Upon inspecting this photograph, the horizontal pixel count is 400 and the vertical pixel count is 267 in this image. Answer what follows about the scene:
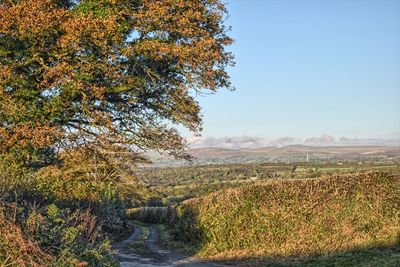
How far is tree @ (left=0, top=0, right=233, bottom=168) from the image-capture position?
22.0 meters

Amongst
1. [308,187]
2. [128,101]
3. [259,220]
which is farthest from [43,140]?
[308,187]

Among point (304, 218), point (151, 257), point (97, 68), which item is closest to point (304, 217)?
point (304, 218)

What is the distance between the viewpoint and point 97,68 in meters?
23.9

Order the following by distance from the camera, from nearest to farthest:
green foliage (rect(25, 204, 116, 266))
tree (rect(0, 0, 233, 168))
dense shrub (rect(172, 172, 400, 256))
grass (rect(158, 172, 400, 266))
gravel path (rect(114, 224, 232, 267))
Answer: green foliage (rect(25, 204, 116, 266)) < grass (rect(158, 172, 400, 266)) < dense shrub (rect(172, 172, 400, 256)) < gravel path (rect(114, 224, 232, 267)) < tree (rect(0, 0, 233, 168))

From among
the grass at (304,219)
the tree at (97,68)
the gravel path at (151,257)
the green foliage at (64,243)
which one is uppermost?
the tree at (97,68)

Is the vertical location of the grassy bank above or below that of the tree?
below

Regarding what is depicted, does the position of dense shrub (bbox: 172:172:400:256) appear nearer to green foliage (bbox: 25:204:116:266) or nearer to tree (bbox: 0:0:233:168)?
tree (bbox: 0:0:233:168)

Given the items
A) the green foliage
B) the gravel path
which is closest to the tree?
the gravel path

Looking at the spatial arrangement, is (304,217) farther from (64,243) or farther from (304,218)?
(64,243)

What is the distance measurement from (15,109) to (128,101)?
6.11m

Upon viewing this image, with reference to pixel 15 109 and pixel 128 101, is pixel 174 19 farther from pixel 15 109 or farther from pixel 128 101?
pixel 15 109

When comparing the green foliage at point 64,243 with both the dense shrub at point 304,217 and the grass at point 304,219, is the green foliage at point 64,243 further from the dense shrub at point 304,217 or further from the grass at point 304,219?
the dense shrub at point 304,217

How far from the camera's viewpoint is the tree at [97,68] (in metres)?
22.0

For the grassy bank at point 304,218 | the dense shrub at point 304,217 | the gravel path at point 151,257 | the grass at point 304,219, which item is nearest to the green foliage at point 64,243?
the gravel path at point 151,257
